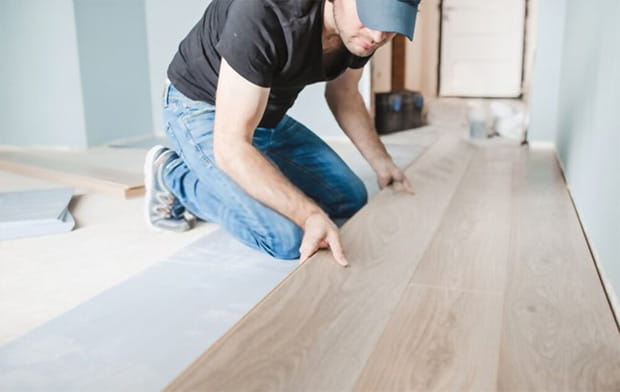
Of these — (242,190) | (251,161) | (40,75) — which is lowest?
(242,190)

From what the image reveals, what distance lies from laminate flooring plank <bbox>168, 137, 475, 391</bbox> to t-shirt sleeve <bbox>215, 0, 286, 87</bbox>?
0.52 m

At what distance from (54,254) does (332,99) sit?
3.84ft

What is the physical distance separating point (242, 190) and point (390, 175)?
26.1 inches

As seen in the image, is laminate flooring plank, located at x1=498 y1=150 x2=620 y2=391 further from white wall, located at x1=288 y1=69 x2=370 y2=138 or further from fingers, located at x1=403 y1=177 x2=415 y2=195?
white wall, located at x1=288 y1=69 x2=370 y2=138

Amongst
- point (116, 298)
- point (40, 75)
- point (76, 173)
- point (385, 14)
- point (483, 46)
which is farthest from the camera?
point (483, 46)

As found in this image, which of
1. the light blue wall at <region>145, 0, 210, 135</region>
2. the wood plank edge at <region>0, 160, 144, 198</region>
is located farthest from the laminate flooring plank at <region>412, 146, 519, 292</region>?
the light blue wall at <region>145, 0, 210, 135</region>

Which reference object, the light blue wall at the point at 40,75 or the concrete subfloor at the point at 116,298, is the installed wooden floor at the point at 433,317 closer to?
the concrete subfloor at the point at 116,298

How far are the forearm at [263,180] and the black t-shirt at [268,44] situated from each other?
0.63 ft

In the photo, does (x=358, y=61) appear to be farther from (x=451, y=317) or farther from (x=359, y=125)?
(x=451, y=317)

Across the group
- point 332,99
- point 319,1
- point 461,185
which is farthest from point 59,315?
point 461,185

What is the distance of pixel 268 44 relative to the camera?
4.96ft

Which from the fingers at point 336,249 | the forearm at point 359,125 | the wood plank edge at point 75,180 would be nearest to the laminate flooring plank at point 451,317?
the fingers at point 336,249

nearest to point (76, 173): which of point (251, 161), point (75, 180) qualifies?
point (75, 180)

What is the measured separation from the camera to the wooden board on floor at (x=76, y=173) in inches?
113
